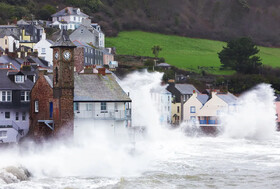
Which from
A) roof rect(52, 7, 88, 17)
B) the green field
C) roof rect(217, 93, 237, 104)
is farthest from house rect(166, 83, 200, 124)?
roof rect(52, 7, 88, 17)

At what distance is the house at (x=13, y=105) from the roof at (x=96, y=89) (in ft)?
14.1

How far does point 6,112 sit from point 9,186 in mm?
13201

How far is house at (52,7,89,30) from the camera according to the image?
12200 centimetres

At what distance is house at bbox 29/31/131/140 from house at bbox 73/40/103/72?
39420 mm

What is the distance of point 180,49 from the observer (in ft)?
441

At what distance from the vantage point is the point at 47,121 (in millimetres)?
49625

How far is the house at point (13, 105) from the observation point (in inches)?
1997

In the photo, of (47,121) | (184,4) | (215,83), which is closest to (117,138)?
(47,121)

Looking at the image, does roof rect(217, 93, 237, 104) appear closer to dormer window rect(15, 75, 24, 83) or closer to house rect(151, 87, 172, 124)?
house rect(151, 87, 172, 124)

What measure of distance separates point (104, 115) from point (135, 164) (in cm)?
514

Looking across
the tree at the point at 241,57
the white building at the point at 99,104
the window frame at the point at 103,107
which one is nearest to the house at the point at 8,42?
the tree at the point at 241,57

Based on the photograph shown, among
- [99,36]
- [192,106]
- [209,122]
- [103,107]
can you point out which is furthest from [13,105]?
[99,36]

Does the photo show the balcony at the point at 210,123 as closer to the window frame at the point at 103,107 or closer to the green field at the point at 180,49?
the window frame at the point at 103,107

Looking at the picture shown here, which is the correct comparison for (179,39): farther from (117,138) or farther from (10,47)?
(117,138)
